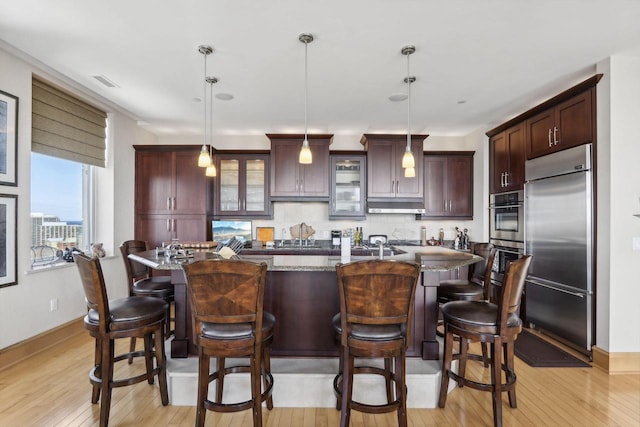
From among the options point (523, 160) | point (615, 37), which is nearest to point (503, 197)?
point (523, 160)

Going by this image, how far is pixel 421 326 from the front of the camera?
8.07 feet

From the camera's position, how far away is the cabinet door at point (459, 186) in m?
5.16

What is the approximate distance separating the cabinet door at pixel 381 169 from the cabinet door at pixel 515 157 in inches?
59.6

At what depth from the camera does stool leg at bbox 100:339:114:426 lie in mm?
1954

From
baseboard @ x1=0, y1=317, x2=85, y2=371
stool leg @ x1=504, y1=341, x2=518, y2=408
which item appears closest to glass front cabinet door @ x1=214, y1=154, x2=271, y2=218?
baseboard @ x1=0, y1=317, x2=85, y2=371

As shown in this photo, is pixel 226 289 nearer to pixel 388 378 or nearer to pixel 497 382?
pixel 388 378

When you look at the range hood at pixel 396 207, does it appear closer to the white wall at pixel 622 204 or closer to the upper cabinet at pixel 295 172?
the upper cabinet at pixel 295 172

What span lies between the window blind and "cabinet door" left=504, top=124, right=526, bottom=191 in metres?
5.23

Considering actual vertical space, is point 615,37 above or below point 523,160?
above

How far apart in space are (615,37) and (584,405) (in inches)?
108

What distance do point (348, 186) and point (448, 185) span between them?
159cm

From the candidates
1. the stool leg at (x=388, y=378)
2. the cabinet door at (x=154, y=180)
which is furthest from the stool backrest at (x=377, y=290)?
the cabinet door at (x=154, y=180)

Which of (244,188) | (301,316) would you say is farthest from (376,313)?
(244,188)

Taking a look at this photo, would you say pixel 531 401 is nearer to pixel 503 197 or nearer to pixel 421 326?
pixel 421 326
